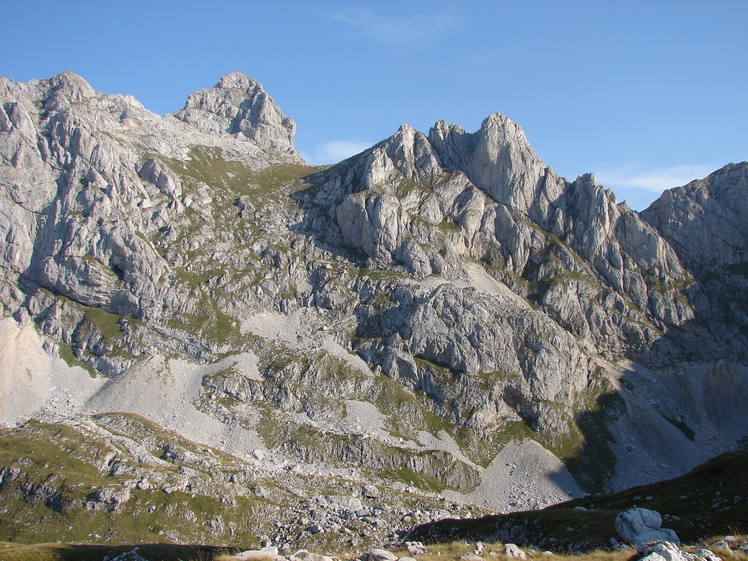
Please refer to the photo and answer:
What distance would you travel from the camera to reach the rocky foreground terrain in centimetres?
8756

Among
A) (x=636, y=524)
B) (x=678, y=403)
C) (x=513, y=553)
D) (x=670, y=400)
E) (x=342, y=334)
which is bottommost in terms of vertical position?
(x=513, y=553)

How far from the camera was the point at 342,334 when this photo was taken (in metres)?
130

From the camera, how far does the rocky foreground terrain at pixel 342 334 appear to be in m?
87.6

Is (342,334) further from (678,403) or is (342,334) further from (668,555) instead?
(668,555)

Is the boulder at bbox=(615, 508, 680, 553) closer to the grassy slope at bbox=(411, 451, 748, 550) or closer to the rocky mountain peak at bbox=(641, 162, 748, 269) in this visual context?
the grassy slope at bbox=(411, 451, 748, 550)

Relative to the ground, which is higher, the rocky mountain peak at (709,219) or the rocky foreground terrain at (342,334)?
the rocky mountain peak at (709,219)

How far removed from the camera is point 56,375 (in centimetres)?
11231

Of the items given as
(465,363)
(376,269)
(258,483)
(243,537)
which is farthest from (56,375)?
(465,363)

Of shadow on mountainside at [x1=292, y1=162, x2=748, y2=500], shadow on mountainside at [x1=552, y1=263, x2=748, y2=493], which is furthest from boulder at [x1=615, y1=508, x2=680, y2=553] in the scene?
shadow on mountainside at [x1=292, y1=162, x2=748, y2=500]

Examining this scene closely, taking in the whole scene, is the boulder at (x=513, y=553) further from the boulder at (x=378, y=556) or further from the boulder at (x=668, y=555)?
the boulder at (x=668, y=555)

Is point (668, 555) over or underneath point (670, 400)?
underneath

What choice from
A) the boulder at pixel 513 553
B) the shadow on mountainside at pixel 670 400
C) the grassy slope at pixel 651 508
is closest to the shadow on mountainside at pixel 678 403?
the shadow on mountainside at pixel 670 400

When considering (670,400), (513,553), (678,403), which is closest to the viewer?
(513,553)

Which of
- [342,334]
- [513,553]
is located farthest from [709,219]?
[513,553]
